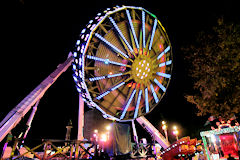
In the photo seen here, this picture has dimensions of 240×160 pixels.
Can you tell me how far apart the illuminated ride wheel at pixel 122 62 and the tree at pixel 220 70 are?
501cm

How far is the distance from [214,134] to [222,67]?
22.4ft

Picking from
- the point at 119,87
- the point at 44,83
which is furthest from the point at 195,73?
A: the point at 44,83

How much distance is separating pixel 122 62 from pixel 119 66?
40 centimetres

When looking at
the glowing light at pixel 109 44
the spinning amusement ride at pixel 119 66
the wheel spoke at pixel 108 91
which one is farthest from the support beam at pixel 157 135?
the glowing light at pixel 109 44

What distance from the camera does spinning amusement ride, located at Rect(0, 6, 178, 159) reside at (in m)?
10.2

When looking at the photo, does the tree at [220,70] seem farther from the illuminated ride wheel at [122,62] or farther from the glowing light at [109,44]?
the glowing light at [109,44]

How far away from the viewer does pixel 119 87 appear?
12.4m

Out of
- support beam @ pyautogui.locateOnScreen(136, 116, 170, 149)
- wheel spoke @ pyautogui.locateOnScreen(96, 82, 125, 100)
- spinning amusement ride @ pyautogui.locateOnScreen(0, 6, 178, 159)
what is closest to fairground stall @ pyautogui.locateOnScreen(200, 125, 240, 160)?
support beam @ pyautogui.locateOnScreen(136, 116, 170, 149)

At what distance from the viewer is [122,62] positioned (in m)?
12.3

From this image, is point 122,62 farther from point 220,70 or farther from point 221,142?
point 221,142

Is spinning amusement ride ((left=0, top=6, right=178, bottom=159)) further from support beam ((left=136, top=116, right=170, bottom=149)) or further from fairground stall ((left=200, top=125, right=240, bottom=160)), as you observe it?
support beam ((left=136, top=116, right=170, bottom=149))

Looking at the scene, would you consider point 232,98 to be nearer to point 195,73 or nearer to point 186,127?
point 195,73

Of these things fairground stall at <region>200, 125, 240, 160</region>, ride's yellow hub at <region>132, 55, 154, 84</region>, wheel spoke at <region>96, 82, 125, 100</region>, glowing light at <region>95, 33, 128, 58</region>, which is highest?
glowing light at <region>95, 33, 128, 58</region>

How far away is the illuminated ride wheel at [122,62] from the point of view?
1020 centimetres
